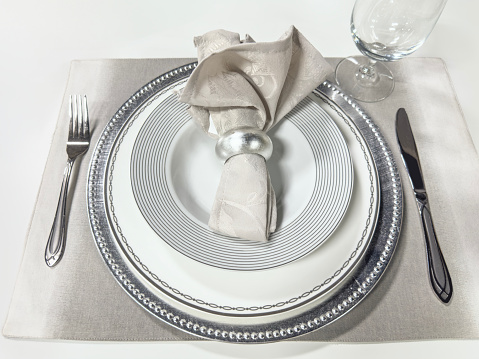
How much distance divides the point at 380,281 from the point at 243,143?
0.21 metres

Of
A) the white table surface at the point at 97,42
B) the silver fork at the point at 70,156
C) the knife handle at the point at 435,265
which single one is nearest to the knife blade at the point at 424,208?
the knife handle at the point at 435,265

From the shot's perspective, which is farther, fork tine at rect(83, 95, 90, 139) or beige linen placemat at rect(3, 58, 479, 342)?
fork tine at rect(83, 95, 90, 139)

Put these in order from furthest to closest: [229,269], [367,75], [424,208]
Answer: [367,75]
[424,208]
[229,269]

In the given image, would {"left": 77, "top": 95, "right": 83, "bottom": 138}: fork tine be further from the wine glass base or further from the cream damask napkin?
the wine glass base

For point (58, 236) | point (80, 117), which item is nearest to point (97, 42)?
point (80, 117)

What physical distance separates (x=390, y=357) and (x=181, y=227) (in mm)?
250

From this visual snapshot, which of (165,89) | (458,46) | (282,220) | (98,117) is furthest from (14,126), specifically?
(458,46)

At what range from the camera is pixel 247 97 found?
37cm

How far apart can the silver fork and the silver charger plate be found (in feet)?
0.16

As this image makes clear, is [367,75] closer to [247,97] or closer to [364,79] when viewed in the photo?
[364,79]

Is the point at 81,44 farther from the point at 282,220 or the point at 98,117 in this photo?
the point at 282,220

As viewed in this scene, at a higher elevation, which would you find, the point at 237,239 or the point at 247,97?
the point at 247,97

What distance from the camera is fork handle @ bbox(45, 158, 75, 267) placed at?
0.40 m

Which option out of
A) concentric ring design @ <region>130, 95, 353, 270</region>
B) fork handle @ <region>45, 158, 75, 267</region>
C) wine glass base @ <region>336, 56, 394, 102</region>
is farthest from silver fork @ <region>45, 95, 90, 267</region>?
wine glass base @ <region>336, 56, 394, 102</region>
